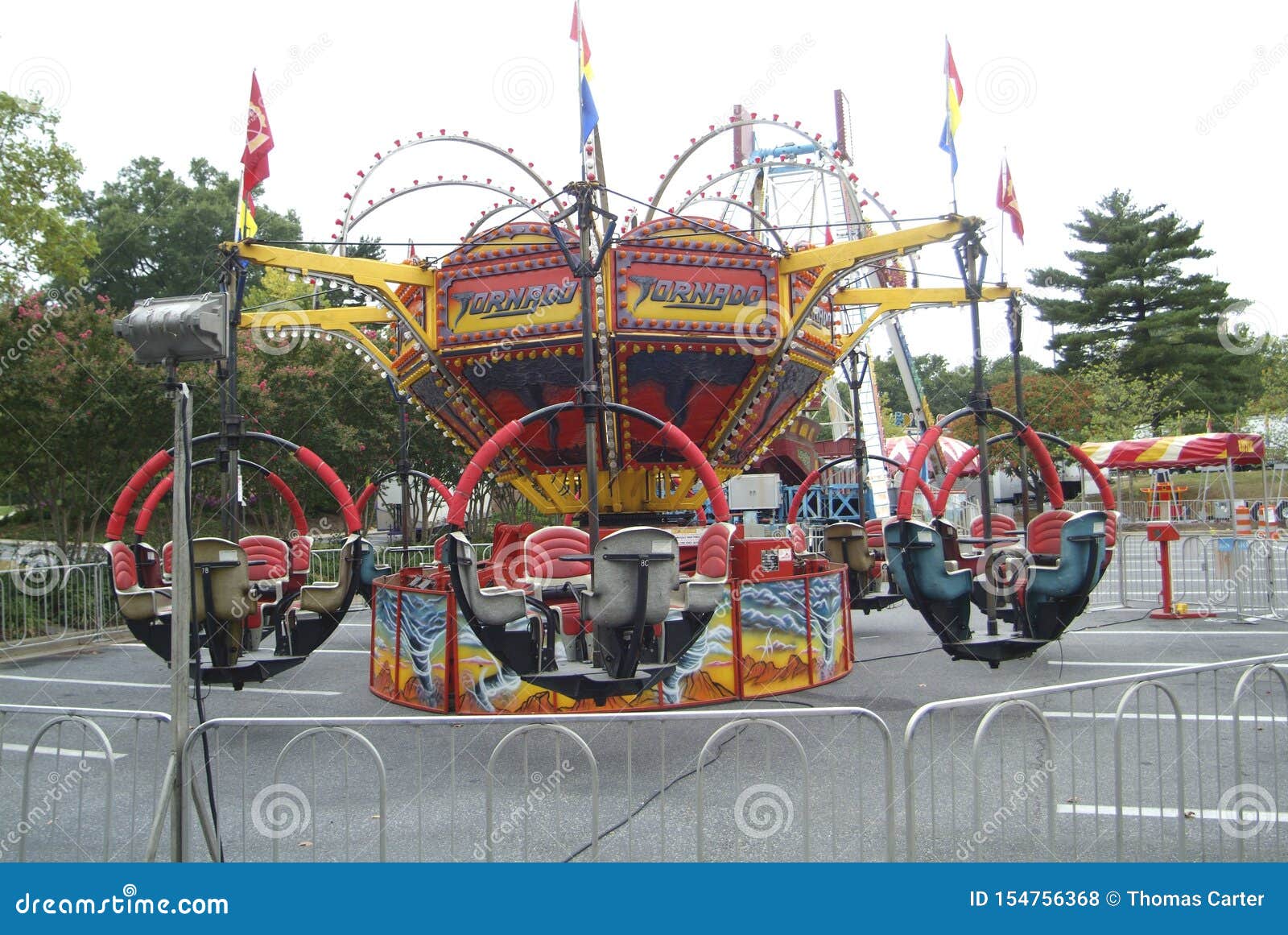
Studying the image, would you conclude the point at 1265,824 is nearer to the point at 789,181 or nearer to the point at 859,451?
the point at 859,451

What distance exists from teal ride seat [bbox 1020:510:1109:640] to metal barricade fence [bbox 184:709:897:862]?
1.61 metres

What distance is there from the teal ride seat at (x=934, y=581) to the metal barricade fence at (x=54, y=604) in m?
10.5

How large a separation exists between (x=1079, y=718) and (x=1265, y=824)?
109 inches

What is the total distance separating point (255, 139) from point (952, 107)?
6.45m

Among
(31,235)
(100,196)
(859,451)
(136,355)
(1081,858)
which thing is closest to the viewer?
(136,355)

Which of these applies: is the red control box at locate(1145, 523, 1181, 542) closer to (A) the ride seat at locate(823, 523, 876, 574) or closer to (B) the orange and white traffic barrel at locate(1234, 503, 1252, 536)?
(A) the ride seat at locate(823, 523, 876, 574)

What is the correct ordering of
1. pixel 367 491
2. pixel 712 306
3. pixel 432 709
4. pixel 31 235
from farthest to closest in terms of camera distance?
pixel 31 235 < pixel 367 491 < pixel 712 306 < pixel 432 709

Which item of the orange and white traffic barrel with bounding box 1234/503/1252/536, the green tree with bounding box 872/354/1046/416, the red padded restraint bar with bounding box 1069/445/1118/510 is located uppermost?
the green tree with bounding box 872/354/1046/416

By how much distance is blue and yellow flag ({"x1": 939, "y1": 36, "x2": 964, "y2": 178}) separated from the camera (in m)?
8.70

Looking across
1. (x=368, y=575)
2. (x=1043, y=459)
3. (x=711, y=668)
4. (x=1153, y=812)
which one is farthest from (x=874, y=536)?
(x=1153, y=812)

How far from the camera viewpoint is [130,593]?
23.8 ft

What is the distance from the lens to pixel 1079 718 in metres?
7.09

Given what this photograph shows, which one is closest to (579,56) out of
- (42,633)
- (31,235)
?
(42,633)

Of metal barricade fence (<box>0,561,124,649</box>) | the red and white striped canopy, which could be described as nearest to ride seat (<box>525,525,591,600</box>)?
metal barricade fence (<box>0,561,124,649</box>)
